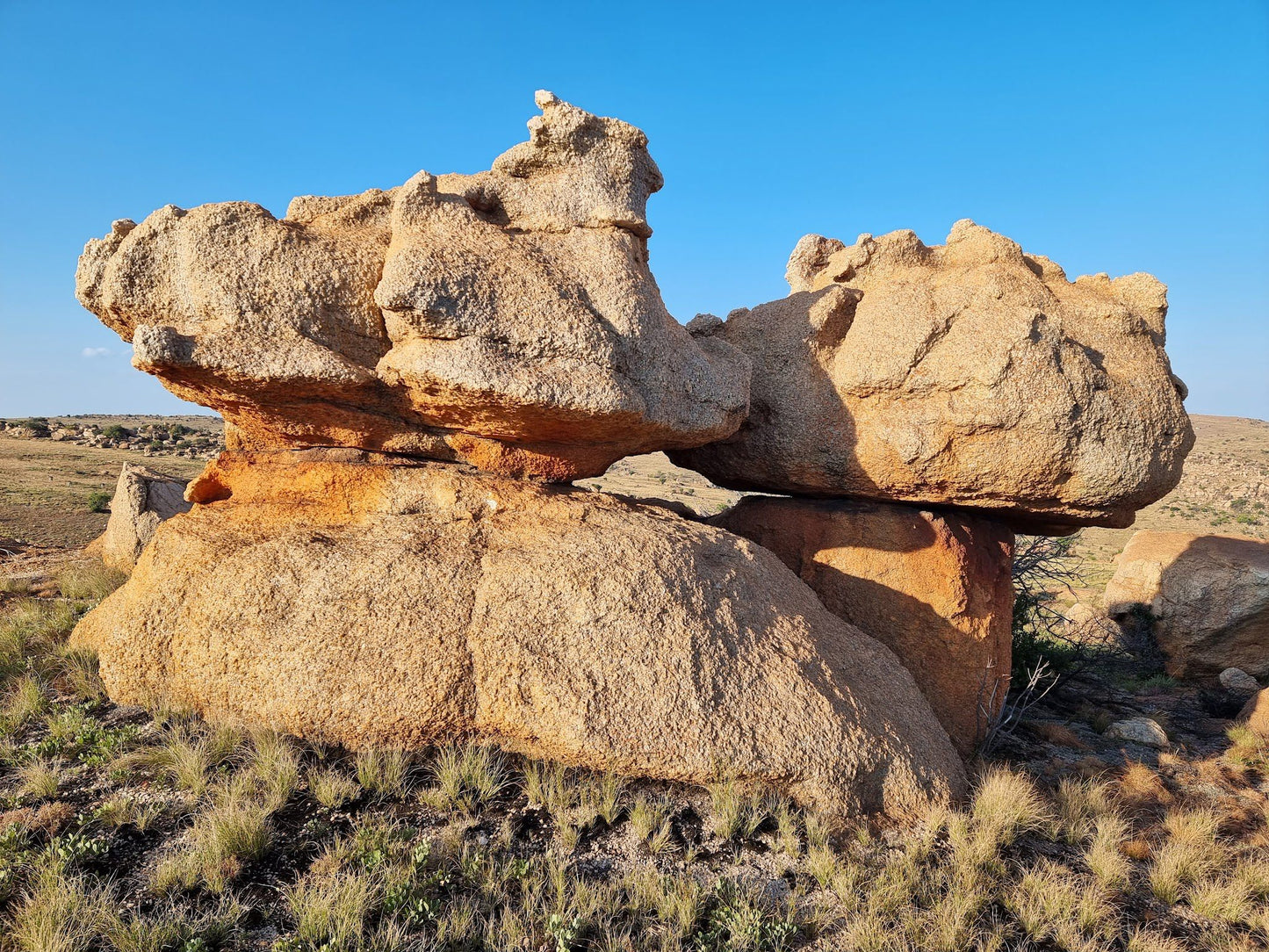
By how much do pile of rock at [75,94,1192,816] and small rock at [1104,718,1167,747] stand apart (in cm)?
204

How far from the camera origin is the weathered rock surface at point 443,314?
4.73m

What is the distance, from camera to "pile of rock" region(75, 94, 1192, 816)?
438 cm

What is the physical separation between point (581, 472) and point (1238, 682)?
998cm

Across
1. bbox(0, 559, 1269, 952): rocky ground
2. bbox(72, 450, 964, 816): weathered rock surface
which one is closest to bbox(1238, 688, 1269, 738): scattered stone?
bbox(0, 559, 1269, 952): rocky ground

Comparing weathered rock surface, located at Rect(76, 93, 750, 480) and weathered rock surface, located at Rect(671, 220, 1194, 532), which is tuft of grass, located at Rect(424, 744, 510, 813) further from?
weathered rock surface, located at Rect(671, 220, 1194, 532)

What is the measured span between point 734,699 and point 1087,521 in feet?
14.0

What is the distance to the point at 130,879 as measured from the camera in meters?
3.36

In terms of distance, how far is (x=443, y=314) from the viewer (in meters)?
4.64

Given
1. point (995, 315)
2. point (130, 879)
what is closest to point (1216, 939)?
point (995, 315)

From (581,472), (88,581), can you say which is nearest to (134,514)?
(88,581)

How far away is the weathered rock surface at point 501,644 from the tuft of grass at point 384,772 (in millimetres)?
128

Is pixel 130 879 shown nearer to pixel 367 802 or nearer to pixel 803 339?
pixel 367 802


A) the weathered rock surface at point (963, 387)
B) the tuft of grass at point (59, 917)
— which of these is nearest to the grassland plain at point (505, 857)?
the tuft of grass at point (59, 917)

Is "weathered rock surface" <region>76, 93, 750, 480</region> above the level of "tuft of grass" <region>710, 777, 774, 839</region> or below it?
above
